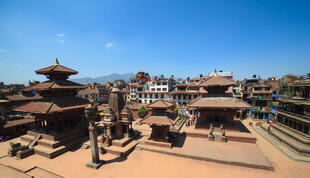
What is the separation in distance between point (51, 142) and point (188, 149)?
16.2m

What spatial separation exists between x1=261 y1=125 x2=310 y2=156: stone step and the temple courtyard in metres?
1.56

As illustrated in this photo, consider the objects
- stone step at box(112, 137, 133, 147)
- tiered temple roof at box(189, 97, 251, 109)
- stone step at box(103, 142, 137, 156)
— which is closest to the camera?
stone step at box(103, 142, 137, 156)

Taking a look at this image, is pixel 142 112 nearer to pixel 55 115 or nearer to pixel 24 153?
pixel 55 115

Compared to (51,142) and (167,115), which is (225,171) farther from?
(51,142)

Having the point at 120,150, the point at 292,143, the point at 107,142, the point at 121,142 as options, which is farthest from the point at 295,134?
the point at 107,142

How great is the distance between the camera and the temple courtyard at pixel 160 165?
995 cm

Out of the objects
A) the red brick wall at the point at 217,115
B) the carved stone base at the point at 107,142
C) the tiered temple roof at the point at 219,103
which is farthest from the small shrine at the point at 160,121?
the red brick wall at the point at 217,115

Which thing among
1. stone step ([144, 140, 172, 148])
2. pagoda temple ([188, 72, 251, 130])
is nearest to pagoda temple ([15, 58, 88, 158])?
stone step ([144, 140, 172, 148])

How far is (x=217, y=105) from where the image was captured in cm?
1644

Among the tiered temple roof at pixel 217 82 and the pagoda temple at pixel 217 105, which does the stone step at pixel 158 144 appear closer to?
the pagoda temple at pixel 217 105

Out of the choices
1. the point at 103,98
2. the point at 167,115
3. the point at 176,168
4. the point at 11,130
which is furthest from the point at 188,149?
the point at 103,98

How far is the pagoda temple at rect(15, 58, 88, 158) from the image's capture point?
1416cm

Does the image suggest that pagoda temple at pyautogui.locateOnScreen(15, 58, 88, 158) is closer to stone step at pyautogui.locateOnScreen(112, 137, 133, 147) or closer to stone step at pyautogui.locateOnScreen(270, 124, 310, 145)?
stone step at pyautogui.locateOnScreen(112, 137, 133, 147)

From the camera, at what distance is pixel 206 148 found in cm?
1337
